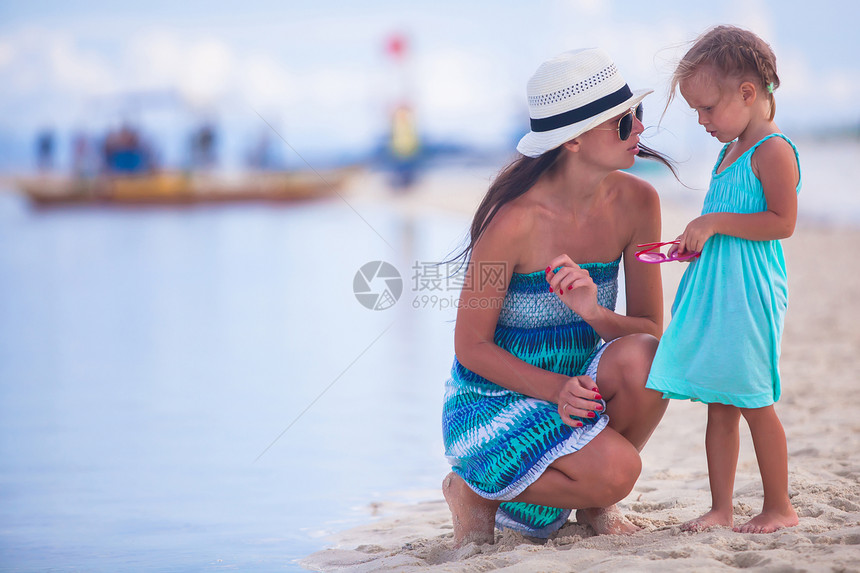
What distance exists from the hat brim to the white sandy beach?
102cm

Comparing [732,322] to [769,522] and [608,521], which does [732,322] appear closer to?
[769,522]

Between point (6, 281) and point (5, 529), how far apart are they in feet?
24.3

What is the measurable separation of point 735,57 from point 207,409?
2.95m

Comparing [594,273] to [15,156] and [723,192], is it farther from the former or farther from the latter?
[15,156]

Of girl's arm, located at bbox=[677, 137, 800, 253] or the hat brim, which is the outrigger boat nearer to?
the hat brim

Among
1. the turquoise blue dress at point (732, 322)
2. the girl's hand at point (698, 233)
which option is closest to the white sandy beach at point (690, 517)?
the turquoise blue dress at point (732, 322)

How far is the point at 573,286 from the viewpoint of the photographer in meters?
2.18

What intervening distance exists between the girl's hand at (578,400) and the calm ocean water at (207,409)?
2.85 feet

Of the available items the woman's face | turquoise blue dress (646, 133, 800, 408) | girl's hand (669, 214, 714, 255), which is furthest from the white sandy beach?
the woman's face

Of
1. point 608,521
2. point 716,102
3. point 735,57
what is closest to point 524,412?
point 608,521

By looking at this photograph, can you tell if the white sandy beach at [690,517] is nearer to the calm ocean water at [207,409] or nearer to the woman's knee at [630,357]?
the calm ocean water at [207,409]

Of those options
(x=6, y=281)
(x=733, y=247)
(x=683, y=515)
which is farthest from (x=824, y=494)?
(x=6, y=281)

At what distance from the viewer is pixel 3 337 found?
613cm

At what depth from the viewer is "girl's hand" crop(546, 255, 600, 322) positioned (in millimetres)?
2180
